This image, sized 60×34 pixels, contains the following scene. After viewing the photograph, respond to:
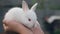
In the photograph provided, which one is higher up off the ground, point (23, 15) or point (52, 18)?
point (52, 18)

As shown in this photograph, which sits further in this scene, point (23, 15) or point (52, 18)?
point (52, 18)

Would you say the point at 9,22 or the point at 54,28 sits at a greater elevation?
the point at 54,28

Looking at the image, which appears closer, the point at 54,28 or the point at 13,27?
the point at 13,27

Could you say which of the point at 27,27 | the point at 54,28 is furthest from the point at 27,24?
the point at 54,28

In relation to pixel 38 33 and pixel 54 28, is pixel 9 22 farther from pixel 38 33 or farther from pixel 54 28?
pixel 54 28

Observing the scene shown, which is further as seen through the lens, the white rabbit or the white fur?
the white fur

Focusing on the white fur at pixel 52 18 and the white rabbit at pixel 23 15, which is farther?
the white fur at pixel 52 18

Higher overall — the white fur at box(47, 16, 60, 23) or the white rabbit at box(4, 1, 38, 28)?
the white fur at box(47, 16, 60, 23)

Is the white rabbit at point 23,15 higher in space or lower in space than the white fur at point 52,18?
lower
